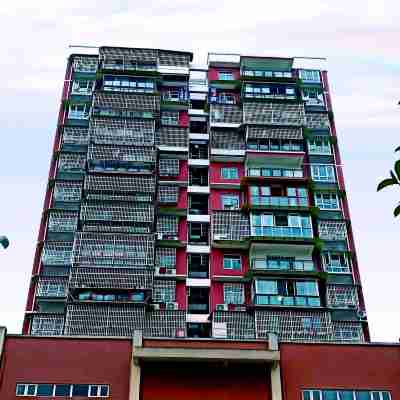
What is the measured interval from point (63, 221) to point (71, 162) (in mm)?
4860

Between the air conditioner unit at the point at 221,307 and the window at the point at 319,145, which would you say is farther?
the window at the point at 319,145

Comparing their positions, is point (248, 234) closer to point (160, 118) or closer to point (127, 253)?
point (127, 253)

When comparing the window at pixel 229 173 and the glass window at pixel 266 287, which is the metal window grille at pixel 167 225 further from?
the glass window at pixel 266 287

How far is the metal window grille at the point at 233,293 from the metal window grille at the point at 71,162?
43.2 feet

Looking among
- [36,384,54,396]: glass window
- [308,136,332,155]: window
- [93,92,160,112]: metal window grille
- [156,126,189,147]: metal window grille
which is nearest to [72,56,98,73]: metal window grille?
[93,92,160,112]: metal window grille

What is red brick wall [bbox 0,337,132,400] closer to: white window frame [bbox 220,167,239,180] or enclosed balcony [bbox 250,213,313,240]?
enclosed balcony [bbox 250,213,313,240]

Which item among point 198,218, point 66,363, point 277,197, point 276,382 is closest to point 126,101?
point 198,218

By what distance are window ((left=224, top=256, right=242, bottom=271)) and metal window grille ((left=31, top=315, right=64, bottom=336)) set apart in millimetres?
11063

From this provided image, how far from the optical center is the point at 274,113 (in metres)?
42.4

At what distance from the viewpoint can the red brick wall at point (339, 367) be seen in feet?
83.6

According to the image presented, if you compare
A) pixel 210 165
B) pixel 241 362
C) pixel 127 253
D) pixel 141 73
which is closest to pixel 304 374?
pixel 241 362

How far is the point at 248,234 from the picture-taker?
37.0 m

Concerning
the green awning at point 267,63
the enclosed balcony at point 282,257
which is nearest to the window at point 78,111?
the green awning at point 267,63

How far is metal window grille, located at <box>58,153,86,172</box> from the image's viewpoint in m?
39.2
